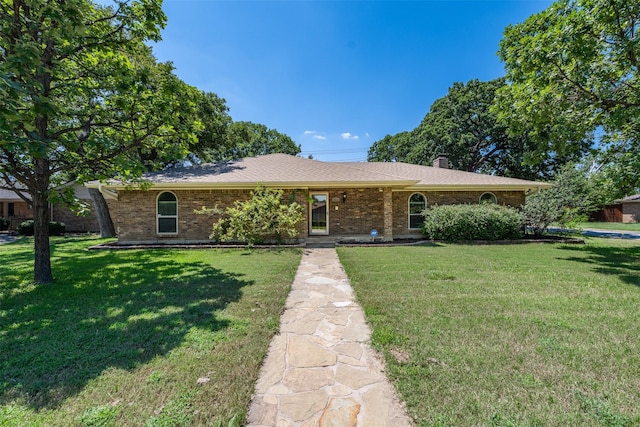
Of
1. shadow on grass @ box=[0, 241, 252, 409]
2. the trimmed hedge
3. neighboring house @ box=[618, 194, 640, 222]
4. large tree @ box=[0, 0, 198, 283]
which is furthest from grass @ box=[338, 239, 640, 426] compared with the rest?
neighboring house @ box=[618, 194, 640, 222]

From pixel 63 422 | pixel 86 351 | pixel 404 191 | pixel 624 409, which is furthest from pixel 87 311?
pixel 404 191

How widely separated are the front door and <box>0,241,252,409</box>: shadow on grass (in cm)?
598

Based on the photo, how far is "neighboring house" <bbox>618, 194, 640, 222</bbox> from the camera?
2611 centimetres

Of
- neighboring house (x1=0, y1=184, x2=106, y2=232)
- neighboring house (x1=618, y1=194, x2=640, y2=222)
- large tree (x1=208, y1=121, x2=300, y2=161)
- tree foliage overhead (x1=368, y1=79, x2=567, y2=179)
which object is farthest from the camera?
large tree (x1=208, y1=121, x2=300, y2=161)

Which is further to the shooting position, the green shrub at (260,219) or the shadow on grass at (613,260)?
the green shrub at (260,219)

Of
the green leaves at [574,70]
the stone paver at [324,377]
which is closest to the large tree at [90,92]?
the stone paver at [324,377]

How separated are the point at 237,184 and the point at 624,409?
423 inches

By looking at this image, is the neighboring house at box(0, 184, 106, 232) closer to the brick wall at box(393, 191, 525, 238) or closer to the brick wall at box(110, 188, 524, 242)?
the brick wall at box(110, 188, 524, 242)

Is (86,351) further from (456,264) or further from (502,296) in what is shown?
(456,264)

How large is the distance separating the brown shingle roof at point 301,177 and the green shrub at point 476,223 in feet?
5.54

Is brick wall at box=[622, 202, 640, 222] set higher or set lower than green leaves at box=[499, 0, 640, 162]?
lower

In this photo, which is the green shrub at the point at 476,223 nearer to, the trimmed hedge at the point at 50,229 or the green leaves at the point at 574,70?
the green leaves at the point at 574,70

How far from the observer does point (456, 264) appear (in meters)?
6.95

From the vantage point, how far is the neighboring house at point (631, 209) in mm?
26109
